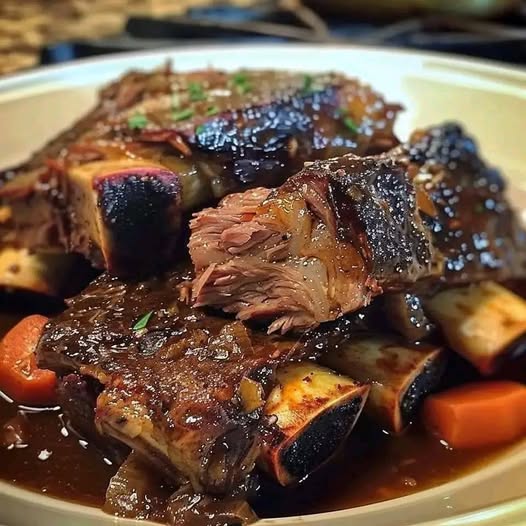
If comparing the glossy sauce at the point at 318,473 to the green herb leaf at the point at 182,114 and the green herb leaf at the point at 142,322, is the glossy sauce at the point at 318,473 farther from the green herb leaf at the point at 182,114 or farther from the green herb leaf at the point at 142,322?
the green herb leaf at the point at 182,114

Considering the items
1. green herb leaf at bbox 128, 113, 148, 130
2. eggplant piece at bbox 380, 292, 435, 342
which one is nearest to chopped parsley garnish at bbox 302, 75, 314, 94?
green herb leaf at bbox 128, 113, 148, 130

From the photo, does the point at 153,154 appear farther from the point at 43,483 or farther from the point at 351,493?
the point at 351,493

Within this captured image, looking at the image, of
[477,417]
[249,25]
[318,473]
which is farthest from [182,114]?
[249,25]

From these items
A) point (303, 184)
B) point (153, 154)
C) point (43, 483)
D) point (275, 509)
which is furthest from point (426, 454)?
point (153, 154)

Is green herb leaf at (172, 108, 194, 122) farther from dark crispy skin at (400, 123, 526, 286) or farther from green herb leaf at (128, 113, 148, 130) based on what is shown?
dark crispy skin at (400, 123, 526, 286)

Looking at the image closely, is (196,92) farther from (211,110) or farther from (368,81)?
(368,81)
